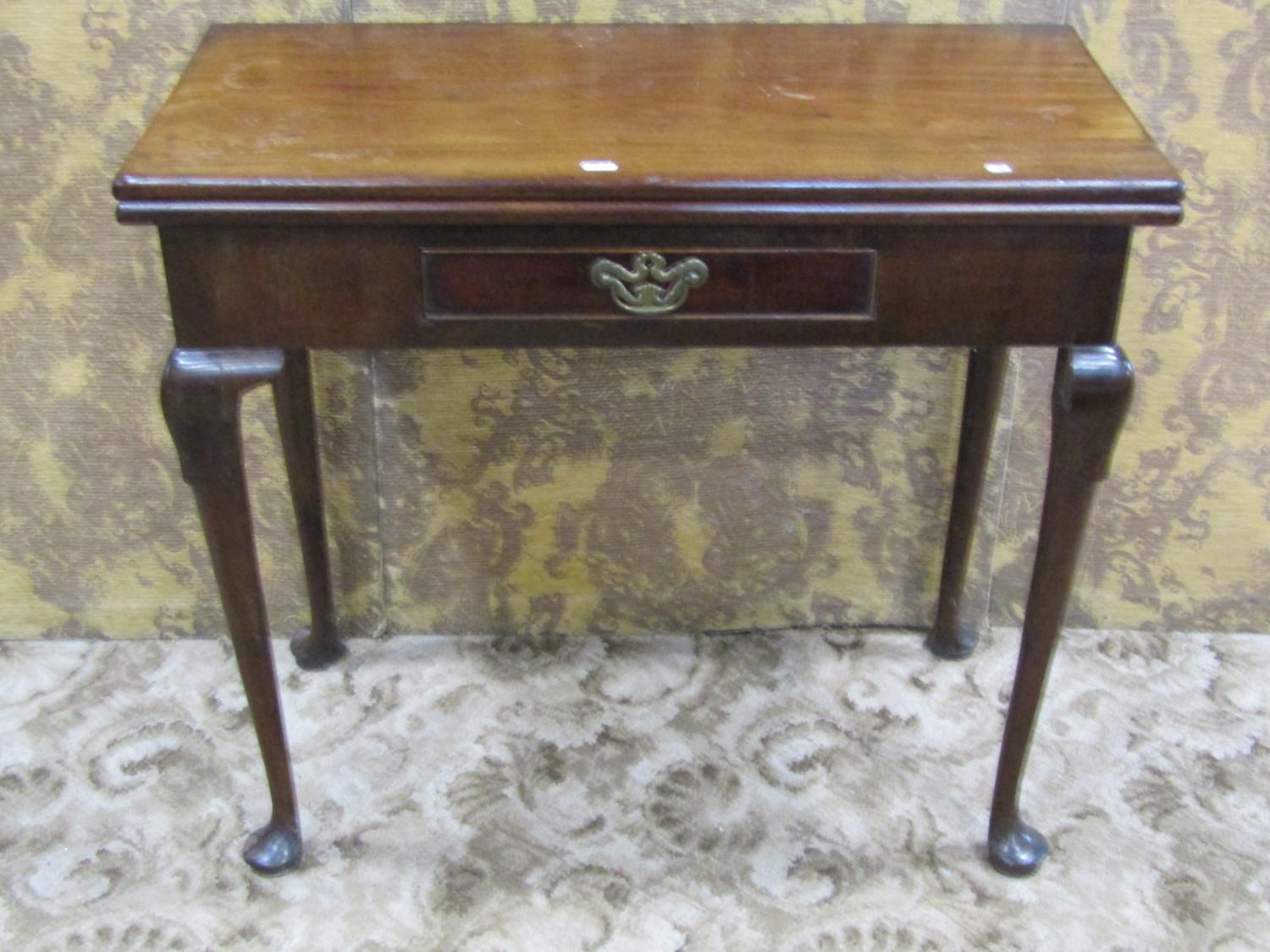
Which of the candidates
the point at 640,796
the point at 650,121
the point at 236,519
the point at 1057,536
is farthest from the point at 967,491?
the point at 236,519

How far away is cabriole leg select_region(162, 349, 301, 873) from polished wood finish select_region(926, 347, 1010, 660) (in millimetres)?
761

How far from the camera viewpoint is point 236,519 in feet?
3.88

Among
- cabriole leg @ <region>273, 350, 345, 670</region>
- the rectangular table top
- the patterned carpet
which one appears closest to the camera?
the rectangular table top

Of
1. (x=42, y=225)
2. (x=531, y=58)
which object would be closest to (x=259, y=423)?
(x=42, y=225)

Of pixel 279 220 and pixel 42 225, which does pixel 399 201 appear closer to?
pixel 279 220

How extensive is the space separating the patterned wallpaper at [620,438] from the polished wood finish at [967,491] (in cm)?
4

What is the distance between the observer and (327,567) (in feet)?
5.32

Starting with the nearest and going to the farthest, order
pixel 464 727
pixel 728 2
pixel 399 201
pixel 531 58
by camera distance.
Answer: pixel 399 201, pixel 531 58, pixel 728 2, pixel 464 727

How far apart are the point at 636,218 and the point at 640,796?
0.71 meters

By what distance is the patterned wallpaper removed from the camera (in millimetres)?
1390

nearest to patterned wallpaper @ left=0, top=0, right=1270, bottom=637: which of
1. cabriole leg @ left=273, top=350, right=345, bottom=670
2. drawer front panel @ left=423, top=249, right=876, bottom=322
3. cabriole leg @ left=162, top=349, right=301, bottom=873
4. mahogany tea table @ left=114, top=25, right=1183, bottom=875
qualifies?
cabriole leg @ left=273, top=350, right=345, bottom=670

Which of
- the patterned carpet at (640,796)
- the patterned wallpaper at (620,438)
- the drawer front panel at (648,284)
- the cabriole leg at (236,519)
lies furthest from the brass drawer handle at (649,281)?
the patterned carpet at (640,796)

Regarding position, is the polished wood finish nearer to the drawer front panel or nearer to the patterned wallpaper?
the patterned wallpaper

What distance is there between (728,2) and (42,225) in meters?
0.76
